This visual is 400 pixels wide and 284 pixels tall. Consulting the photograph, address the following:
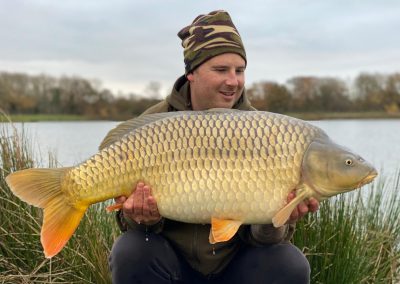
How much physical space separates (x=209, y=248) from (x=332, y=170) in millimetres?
535

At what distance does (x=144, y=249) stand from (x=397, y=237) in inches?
71.1

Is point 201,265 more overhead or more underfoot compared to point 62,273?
more overhead

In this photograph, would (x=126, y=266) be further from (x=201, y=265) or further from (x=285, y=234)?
(x=285, y=234)

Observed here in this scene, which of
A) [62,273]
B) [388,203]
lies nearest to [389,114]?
[388,203]

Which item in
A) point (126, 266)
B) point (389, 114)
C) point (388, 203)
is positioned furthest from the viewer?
point (389, 114)

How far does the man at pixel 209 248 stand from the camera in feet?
5.89

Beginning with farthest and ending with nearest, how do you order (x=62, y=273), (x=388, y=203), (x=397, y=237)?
(x=388, y=203) → (x=397, y=237) → (x=62, y=273)

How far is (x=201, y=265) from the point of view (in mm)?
1861

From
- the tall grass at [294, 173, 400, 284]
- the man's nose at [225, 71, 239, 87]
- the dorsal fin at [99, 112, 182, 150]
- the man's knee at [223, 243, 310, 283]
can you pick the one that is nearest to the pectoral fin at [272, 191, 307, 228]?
the man's knee at [223, 243, 310, 283]

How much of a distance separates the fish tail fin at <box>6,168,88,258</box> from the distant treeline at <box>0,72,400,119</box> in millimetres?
8772

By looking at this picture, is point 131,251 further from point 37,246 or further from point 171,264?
point 37,246

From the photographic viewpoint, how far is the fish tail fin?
1.61 m

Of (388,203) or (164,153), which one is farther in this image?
(388,203)

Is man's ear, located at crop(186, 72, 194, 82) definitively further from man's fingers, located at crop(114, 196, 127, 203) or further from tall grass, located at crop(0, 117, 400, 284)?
tall grass, located at crop(0, 117, 400, 284)
